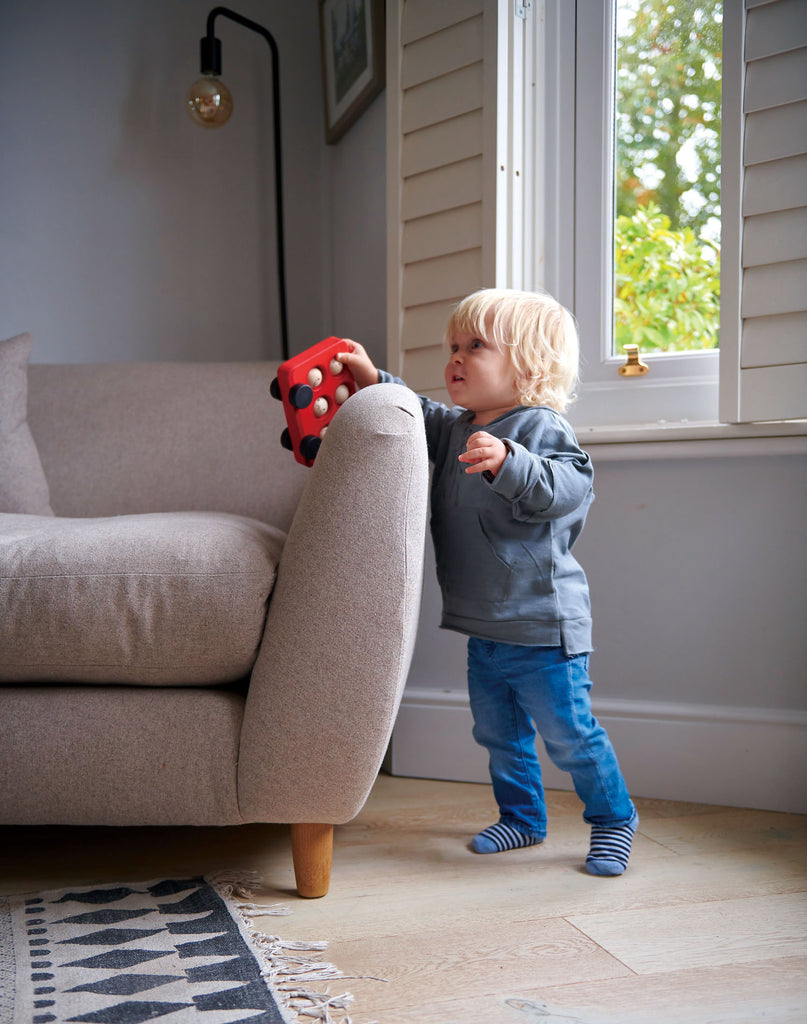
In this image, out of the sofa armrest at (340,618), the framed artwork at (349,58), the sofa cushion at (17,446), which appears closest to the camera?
the sofa armrest at (340,618)

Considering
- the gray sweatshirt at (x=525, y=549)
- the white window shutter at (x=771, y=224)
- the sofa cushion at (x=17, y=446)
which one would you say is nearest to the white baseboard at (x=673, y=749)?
the gray sweatshirt at (x=525, y=549)

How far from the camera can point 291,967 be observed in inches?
33.7

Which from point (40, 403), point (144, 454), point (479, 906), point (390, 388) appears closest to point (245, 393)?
point (144, 454)

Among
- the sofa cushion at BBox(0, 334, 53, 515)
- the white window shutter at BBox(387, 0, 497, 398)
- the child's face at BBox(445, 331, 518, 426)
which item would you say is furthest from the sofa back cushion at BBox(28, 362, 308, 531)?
the child's face at BBox(445, 331, 518, 426)

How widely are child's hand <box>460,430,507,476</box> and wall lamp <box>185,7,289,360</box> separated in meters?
1.04

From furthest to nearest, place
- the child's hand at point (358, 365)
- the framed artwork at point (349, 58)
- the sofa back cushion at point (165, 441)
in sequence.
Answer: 1. the framed artwork at point (349, 58)
2. the sofa back cushion at point (165, 441)
3. the child's hand at point (358, 365)

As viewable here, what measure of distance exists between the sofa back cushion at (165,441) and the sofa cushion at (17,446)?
65 mm

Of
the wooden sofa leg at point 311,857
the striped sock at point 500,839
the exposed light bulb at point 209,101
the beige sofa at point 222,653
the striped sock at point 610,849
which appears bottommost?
the striped sock at point 500,839

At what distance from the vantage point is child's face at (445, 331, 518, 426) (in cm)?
121

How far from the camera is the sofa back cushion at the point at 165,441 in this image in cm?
153

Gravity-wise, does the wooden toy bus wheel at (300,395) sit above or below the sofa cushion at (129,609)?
above

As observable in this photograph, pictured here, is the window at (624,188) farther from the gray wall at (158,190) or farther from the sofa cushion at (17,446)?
the sofa cushion at (17,446)

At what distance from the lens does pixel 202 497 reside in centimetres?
153

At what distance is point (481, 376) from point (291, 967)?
0.77m
